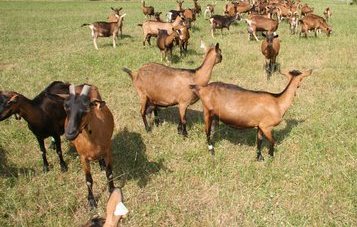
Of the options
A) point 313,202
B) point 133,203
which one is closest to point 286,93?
point 313,202

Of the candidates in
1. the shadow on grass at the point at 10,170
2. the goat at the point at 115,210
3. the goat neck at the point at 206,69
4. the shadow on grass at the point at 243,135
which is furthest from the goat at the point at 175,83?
the goat at the point at 115,210

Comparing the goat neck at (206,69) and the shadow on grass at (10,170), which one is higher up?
the goat neck at (206,69)

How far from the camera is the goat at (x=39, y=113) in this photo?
7422 millimetres

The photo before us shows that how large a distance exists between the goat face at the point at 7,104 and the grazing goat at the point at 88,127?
1.51m

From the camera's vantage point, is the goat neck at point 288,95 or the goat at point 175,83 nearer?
→ the goat neck at point 288,95

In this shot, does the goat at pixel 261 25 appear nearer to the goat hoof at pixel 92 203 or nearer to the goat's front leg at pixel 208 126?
the goat's front leg at pixel 208 126

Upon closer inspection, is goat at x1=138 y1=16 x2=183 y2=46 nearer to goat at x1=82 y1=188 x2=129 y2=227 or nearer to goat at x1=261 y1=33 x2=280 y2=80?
goat at x1=261 y1=33 x2=280 y2=80

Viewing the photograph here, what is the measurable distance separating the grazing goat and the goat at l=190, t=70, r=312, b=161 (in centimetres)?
234

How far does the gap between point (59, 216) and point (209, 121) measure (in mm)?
3779

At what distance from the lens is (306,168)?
26.5ft

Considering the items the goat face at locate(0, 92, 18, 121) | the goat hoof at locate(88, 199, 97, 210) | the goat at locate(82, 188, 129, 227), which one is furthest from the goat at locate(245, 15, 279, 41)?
the goat at locate(82, 188, 129, 227)

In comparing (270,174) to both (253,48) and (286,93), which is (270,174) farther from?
(253,48)

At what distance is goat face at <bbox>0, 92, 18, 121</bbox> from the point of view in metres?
7.30

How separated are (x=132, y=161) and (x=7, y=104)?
9.02ft
